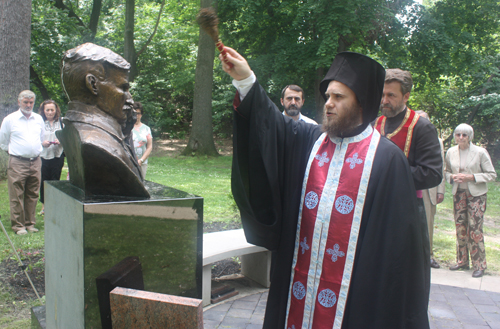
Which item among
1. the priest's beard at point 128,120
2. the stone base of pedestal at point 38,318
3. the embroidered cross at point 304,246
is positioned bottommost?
the stone base of pedestal at point 38,318

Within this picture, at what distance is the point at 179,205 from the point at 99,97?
880 mm

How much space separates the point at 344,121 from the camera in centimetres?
241

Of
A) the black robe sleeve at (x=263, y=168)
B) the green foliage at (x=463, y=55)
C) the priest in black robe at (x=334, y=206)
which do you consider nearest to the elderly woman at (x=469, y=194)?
the priest in black robe at (x=334, y=206)

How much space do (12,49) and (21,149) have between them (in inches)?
190

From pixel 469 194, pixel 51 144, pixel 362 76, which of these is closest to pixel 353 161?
pixel 362 76

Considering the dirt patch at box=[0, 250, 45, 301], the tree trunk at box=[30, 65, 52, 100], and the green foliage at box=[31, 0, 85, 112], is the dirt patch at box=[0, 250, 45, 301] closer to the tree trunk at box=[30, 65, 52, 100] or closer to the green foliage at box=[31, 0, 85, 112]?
the green foliage at box=[31, 0, 85, 112]

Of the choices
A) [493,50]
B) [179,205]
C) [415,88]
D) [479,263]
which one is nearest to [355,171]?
[179,205]

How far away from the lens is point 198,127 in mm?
16344

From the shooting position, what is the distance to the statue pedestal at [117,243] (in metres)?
2.25

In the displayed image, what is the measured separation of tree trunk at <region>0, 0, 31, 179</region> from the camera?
9.33 meters

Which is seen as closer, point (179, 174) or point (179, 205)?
point (179, 205)

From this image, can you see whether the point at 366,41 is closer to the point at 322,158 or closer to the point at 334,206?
the point at 322,158

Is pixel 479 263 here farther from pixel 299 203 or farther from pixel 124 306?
pixel 124 306

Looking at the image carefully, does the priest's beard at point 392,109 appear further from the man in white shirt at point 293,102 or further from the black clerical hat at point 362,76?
the man in white shirt at point 293,102
